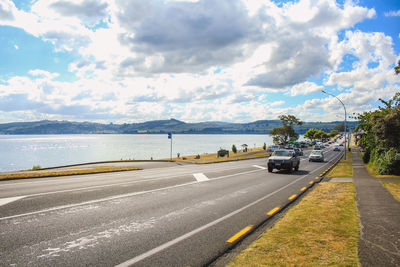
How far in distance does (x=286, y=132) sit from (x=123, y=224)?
85.0 m

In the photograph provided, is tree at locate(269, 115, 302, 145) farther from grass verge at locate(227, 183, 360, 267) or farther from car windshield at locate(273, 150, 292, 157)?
grass verge at locate(227, 183, 360, 267)

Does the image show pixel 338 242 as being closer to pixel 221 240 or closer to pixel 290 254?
pixel 290 254

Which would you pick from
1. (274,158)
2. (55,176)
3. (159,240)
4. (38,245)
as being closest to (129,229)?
(159,240)

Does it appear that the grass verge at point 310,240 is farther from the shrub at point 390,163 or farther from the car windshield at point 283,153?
the car windshield at point 283,153

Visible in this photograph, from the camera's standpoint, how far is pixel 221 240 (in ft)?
17.2

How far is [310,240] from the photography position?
5137 millimetres

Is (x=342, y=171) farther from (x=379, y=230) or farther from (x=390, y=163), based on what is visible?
(x=379, y=230)

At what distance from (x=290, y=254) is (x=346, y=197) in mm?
6434

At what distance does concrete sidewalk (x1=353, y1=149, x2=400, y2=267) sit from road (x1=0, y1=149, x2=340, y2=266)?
2.29 meters

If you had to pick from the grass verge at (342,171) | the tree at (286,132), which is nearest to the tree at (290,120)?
the tree at (286,132)

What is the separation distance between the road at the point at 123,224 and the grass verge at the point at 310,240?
666 millimetres

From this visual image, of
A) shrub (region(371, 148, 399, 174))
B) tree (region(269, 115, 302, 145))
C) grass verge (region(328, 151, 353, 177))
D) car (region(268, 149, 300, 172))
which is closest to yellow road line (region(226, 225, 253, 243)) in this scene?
car (region(268, 149, 300, 172))

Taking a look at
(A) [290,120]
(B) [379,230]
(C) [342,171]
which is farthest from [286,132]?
(B) [379,230]

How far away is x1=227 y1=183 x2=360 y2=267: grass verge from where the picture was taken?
13.8ft
